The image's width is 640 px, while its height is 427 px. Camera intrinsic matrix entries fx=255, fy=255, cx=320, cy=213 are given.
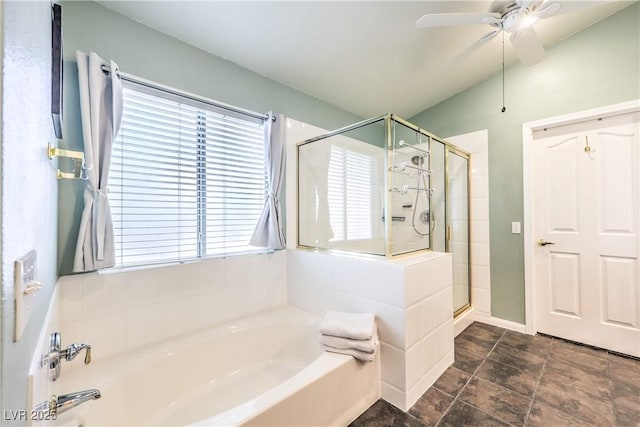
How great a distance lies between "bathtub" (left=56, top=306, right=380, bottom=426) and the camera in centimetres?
119

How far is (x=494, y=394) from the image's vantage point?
1.68 m

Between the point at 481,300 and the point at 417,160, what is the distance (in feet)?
5.99

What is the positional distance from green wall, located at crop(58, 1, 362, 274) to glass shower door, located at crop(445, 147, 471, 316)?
5.82ft

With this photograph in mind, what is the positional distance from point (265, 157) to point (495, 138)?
8.02 ft

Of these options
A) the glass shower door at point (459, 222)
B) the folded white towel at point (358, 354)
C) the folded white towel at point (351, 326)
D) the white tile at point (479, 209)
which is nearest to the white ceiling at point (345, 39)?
the glass shower door at point (459, 222)

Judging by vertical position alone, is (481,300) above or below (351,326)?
below

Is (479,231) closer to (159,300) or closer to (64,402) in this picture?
(159,300)

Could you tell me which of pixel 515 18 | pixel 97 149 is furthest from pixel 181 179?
pixel 515 18

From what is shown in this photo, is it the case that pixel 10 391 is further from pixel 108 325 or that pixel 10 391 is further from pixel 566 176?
pixel 566 176

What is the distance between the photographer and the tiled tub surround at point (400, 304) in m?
1.57

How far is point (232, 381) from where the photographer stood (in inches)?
69.2

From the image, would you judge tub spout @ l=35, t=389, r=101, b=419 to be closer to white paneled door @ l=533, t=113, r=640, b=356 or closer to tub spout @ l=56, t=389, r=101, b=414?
tub spout @ l=56, t=389, r=101, b=414

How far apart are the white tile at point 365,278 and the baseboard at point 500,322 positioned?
1907 mm

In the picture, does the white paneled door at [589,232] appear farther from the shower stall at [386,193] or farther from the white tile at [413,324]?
the white tile at [413,324]
